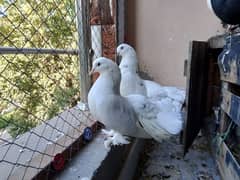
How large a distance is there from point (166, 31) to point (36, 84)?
150cm

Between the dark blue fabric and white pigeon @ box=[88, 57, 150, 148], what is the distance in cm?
49

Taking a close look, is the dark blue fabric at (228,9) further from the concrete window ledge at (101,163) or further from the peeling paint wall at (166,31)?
the peeling paint wall at (166,31)

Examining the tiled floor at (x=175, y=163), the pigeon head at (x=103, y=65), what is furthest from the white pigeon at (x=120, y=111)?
the tiled floor at (x=175, y=163)

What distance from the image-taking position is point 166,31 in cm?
206

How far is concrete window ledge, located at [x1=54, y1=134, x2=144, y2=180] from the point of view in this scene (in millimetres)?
831

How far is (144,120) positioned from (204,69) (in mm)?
777

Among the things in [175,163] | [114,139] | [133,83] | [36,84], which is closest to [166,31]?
[133,83]

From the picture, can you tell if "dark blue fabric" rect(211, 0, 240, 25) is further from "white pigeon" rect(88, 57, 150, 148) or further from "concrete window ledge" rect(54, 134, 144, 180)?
"concrete window ledge" rect(54, 134, 144, 180)

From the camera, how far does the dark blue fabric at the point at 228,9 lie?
32.5 inches

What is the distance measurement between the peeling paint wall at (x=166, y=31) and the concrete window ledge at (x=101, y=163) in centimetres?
94

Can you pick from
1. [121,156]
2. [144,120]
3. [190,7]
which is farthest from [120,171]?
[190,7]

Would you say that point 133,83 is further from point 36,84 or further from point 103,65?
point 36,84

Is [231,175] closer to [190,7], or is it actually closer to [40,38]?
[40,38]

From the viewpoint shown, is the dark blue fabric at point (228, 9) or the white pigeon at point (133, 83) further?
the white pigeon at point (133, 83)
